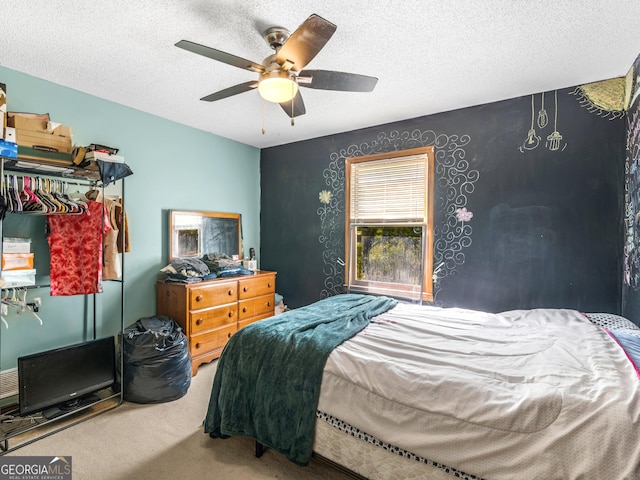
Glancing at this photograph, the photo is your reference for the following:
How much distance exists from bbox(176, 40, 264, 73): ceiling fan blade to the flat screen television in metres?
2.21

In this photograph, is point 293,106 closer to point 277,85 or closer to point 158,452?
point 277,85

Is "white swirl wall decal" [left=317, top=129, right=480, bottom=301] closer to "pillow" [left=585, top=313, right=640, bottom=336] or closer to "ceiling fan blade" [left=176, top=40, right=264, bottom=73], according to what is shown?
"pillow" [left=585, top=313, right=640, bottom=336]

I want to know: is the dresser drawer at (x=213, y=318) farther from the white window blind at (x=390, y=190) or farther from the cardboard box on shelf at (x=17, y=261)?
the white window blind at (x=390, y=190)

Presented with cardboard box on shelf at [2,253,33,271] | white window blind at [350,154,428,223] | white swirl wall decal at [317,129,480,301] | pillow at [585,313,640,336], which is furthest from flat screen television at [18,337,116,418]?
pillow at [585,313,640,336]

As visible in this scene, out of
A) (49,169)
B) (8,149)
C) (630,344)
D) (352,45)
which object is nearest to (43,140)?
(49,169)

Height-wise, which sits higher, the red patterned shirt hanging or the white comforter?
the red patterned shirt hanging

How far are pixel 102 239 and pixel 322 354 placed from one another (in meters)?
1.90

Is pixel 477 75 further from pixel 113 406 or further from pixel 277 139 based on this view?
pixel 113 406

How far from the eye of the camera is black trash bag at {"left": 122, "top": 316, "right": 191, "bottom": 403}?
2428mm

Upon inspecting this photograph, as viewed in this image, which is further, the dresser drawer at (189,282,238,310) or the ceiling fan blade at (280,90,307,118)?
the dresser drawer at (189,282,238,310)

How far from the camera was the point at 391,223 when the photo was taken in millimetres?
3416

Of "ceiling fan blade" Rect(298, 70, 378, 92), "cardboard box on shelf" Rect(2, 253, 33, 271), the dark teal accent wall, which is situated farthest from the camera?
the dark teal accent wall

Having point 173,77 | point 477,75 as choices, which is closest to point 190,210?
point 173,77

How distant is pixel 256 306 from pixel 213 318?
600 millimetres
